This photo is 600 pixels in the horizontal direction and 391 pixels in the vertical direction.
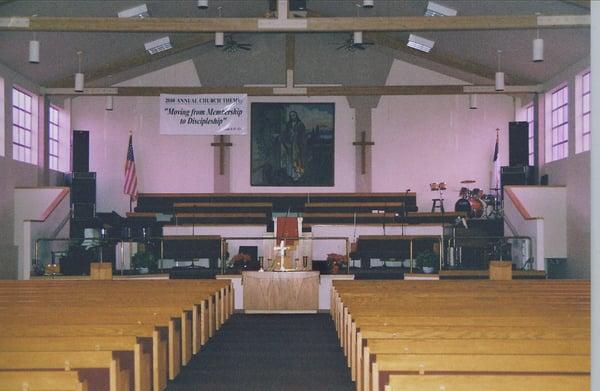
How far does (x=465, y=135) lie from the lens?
20.6 metres

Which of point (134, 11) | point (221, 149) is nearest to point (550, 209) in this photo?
point (221, 149)

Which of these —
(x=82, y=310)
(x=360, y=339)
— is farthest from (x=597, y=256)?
(x=82, y=310)

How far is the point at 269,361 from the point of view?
704 centimetres

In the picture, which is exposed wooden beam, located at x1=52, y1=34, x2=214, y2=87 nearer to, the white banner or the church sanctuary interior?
the church sanctuary interior

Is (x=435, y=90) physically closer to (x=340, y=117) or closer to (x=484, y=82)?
(x=484, y=82)

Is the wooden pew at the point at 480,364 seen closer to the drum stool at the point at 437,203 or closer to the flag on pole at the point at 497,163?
the drum stool at the point at 437,203

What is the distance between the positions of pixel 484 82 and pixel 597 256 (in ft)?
60.9

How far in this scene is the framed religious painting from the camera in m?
20.6

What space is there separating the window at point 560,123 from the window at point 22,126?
11504 millimetres

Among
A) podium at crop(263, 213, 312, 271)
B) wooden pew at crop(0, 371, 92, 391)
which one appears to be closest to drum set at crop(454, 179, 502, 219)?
podium at crop(263, 213, 312, 271)

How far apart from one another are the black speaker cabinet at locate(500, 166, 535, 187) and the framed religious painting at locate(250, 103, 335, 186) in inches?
173

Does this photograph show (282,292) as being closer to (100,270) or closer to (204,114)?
(100,270)

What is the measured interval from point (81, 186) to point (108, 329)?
49.7ft

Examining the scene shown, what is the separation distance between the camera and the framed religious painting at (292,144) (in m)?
20.6
